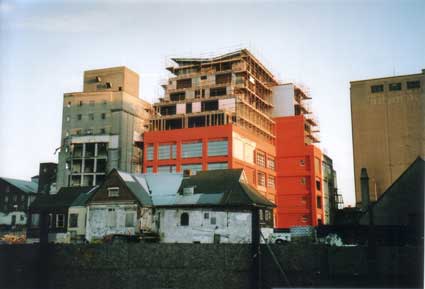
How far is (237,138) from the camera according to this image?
76750mm

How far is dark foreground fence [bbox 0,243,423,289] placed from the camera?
36.0 m

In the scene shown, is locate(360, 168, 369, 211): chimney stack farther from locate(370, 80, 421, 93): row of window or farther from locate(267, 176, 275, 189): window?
locate(267, 176, 275, 189): window

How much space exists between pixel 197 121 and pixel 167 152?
8253mm

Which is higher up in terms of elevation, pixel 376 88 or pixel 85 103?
pixel 85 103

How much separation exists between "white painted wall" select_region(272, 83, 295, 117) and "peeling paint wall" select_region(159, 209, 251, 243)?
162ft

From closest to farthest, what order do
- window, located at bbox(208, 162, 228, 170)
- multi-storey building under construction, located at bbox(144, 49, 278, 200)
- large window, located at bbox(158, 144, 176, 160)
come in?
1. window, located at bbox(208, 162, 228, 170)
2. multi-storey building under construction, located at bbox(144, 49, 278, 200)
3. large window, located at bbox(158, 144, 176, 160)

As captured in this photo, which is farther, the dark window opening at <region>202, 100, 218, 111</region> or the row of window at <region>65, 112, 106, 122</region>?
the row of window at <region>65, 112, 106, 122</region>

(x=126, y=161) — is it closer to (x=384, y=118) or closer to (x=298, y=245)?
(x=384, y=118)

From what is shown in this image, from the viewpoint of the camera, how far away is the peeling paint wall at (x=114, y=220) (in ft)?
165

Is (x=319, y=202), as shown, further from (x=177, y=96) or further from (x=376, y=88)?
(x=177, y=96)

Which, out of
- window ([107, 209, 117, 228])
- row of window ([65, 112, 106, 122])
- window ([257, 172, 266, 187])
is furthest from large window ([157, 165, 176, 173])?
window ([107, 209, 117, 228])

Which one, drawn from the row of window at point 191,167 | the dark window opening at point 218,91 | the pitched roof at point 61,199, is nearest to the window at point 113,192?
the pitched roof at point 61,199

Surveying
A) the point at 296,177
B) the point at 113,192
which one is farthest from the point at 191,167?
the point at 113,192

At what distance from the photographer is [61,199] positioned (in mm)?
59938
